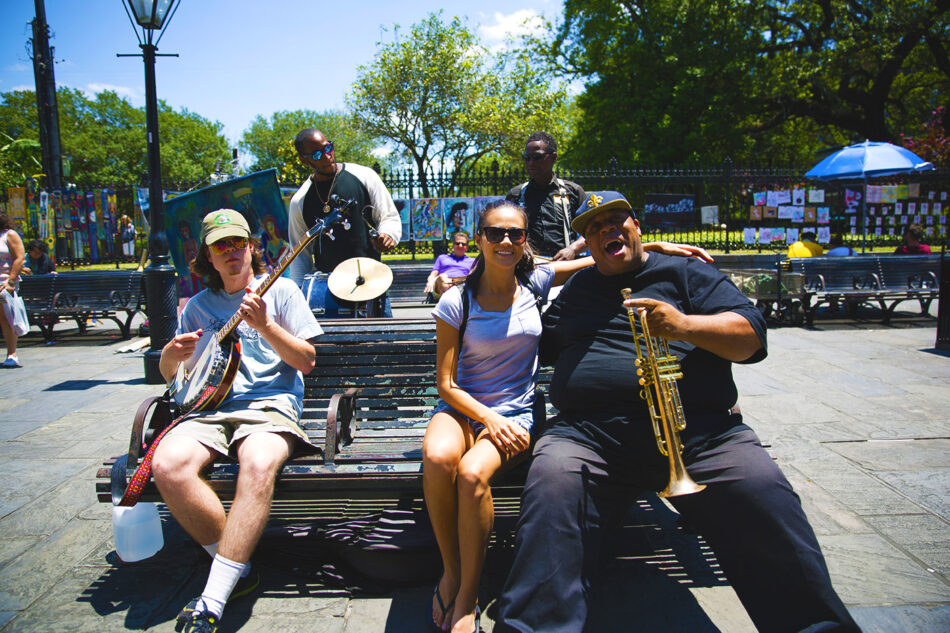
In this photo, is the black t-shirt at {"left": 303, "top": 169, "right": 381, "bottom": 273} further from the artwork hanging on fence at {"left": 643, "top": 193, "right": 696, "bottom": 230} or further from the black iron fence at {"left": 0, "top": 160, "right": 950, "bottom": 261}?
the artwork hanging on fence at {"left": 643, "top": 193, "right": 696, "bottom": 230}

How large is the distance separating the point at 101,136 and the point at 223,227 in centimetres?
5521

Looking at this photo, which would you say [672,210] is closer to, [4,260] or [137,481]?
[4,260]

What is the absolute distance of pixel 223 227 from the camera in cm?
298

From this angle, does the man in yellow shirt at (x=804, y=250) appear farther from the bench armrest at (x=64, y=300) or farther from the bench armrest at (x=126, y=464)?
the bench armrest at (x=64, y=300)

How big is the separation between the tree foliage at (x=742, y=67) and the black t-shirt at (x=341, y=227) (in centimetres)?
2050

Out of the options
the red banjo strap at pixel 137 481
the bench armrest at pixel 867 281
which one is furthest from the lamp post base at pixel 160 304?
the bench armrest at pixel 867 281

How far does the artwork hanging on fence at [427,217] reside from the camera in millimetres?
13844

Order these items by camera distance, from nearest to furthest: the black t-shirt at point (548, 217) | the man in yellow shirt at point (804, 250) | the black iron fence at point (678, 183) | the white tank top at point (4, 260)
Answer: the black t-shirt at point (548, 217) → the white tank top at point (4, 260) → the man in yellow shirt at point (804, 250) → the black iron fence at point (678, 183)

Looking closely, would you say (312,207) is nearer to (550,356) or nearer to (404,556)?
(550,356)

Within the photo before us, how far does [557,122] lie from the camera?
33375 millimetres

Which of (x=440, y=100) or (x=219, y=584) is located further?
(x=440, y=100)

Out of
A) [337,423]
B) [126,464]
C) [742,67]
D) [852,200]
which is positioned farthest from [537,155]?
[742,67]

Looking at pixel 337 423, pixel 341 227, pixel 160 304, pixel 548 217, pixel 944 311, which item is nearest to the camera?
pixel 337 423

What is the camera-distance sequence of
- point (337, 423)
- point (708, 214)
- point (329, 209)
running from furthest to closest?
point (708, 214) → point (329, 209) → point (337, 423)
